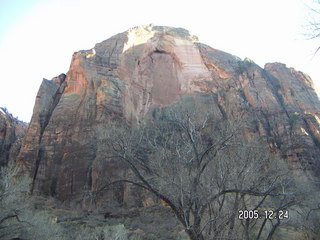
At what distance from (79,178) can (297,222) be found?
18001 millimetres

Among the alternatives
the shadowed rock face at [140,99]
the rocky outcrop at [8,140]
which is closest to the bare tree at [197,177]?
the shadowed rock face at [140,99]

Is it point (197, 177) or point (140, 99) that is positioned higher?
point (140, 99)

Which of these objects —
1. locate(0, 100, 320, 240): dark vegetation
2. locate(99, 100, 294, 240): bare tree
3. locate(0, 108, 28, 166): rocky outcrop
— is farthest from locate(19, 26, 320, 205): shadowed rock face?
locate(99, 100, 294, 240): bare tree

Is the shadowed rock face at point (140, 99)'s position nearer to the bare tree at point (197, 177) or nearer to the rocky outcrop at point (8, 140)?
the rocky outcrop at point (8, 140)

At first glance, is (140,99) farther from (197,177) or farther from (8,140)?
(197,177)

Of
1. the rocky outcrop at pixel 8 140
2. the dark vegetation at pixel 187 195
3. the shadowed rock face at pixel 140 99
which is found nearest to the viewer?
the dark vegetation at pixel 187 195

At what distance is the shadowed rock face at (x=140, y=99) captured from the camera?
88.3 ft

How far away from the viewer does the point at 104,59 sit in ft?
123

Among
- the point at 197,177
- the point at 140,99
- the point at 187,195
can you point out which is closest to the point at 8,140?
the point at 140,99

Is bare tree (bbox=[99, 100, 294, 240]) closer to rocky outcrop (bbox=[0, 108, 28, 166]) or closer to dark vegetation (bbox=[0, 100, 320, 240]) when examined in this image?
dark vegetation (bbox=[0, 100, 320, 240])

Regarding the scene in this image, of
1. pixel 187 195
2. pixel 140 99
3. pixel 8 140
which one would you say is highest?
pixel 140 99

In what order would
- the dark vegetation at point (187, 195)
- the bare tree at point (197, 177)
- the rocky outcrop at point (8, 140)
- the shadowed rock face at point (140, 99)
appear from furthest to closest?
1. the rocky outcrop at point (8, 140)
2. the shadowed rock face at point (140, 99)
3. the dark vegetation at point (187, 195)
4. the bare tree at point (197, 177)

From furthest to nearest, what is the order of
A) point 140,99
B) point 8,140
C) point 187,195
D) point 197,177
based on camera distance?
1. point 140,99
2. point 8,140
3. point 187,195
4. point 197,177

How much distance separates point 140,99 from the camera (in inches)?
1443
